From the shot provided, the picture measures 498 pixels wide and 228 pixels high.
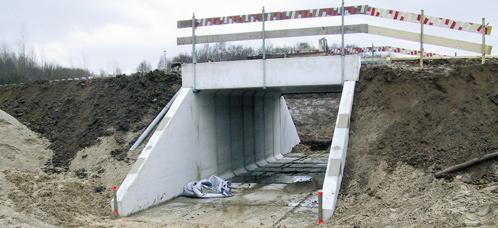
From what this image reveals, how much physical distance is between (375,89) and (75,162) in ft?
30.6

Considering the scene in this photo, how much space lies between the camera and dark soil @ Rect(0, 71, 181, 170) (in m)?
15.7

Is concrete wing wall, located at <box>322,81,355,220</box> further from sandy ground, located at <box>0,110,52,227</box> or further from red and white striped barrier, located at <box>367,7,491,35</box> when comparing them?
sandy ground, located at <box>0,110,52,227</box>

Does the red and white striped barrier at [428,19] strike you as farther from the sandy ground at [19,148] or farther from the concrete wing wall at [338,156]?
the sandy ground at [19,148]

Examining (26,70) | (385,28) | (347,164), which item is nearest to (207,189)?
(347,164)

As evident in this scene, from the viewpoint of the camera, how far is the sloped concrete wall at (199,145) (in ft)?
40.7

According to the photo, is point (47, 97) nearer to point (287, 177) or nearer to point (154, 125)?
point (154, 125)

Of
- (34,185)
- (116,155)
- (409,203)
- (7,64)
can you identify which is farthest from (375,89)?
(7,64)

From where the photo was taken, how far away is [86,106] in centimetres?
1750

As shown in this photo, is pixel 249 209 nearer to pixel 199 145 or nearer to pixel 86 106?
pixel 199 145

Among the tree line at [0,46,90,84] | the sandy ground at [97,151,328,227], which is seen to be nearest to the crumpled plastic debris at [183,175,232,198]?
the sandy ground at [97,151,328,227]

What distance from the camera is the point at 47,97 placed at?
752 inches

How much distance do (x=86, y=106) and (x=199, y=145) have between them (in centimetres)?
514

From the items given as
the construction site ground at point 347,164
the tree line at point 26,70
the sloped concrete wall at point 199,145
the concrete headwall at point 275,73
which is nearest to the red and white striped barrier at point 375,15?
the construction site ground at point 347,164

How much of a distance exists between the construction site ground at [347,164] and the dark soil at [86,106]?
0.17 ft
